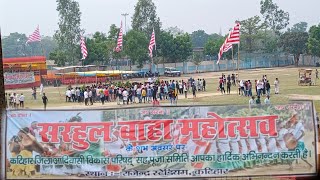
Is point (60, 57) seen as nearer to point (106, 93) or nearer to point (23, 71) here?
point (23, 71)

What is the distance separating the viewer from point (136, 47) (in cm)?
7638

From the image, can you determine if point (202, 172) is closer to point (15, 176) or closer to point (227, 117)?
point (227, 117)

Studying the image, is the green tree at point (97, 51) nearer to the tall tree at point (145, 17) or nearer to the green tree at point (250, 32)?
the tall tree at point (145, 17)

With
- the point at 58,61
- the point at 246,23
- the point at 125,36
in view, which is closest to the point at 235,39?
the point at 125,36

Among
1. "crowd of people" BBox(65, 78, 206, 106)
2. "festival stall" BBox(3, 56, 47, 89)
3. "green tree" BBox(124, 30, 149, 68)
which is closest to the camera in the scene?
"crowd of people" BBox(65, 78, 206, 106)

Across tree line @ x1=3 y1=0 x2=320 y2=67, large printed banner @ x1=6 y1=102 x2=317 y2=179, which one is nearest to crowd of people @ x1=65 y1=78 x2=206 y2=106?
large printed banner @ x1=6 y1=102 x2=317 y2=179

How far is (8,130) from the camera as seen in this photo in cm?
978

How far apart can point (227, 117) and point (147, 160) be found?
5.83ft

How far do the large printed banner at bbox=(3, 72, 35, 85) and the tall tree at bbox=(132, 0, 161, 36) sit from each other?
34.7 metres

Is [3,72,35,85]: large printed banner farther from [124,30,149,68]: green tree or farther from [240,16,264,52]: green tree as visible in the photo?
[240,16,264,52]: green tree

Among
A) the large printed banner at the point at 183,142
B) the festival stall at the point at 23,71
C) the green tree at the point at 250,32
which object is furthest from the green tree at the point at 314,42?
the large printed banner at the point at 183,142

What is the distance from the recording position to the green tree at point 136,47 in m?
76.2

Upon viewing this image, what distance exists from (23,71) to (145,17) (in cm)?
3544

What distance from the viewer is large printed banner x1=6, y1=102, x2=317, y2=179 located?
380 inches
